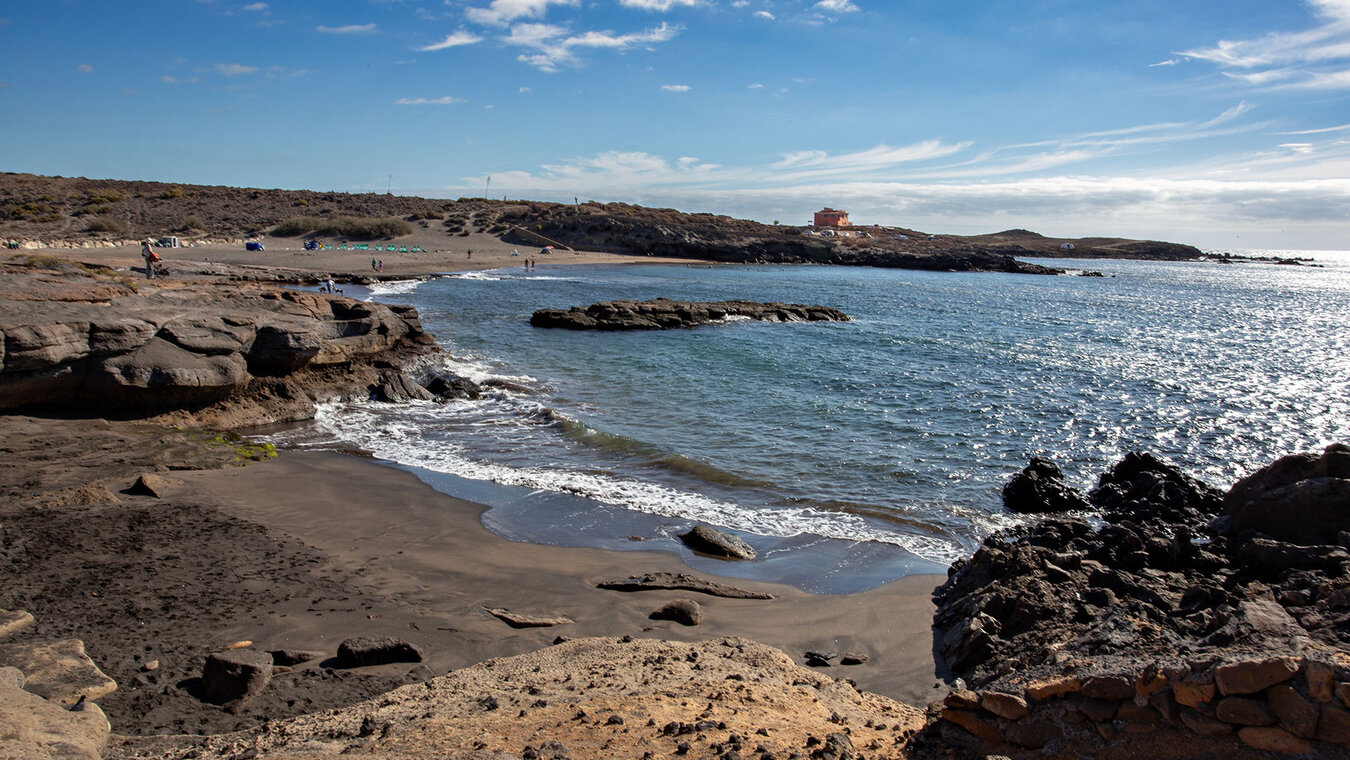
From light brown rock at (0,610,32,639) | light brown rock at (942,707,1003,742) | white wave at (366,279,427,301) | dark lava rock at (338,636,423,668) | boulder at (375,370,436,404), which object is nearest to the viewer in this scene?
light brown rock at (942,707,1003,742)

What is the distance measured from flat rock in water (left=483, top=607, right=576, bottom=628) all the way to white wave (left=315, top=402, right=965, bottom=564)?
3.80 m

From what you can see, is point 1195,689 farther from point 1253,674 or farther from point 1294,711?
point 1294,711

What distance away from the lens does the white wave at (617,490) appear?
10258 millimetres

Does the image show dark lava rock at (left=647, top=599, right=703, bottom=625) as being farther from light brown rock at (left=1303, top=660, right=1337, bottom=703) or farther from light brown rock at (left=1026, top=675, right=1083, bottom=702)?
light brown rock at (left=1303, top=660, right=1337, bottom=703)

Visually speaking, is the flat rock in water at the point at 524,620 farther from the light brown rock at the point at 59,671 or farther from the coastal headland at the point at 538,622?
the light brown rock at the point at 59,671

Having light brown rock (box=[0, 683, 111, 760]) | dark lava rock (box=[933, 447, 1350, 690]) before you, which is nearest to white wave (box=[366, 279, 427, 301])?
light brown rock (box=[0, 683, 111, 760])

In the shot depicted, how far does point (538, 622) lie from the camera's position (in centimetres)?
696

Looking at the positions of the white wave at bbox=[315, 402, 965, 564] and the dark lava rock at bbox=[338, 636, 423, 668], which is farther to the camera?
the white wave at bbox=[315, 402, 965, 564]

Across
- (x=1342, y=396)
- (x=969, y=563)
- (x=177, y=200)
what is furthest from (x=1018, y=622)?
(x=177, y=200)

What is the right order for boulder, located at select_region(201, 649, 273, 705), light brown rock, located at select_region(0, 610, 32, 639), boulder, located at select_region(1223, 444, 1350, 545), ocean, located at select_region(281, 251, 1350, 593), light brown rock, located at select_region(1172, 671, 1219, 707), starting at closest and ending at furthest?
light brown rock, located at select_region(1172, 671, 1219, 707) < boulder, located at select_region(201, 649, 273, 705) < light brown rock, located at select_region(0, 610, 32, 639) < boulder, located at select_region(1223, 444, 1350, 545) < ocean, located at select_region(281, 251, 1350, 593)

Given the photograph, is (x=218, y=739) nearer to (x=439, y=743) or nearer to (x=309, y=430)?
(x=439, y=743)

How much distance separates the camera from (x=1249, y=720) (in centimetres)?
379

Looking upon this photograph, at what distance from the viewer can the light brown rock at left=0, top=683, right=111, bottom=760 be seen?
3.86 metres

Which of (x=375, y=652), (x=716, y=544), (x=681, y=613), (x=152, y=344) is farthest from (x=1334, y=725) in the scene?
(x=152, y=344)
